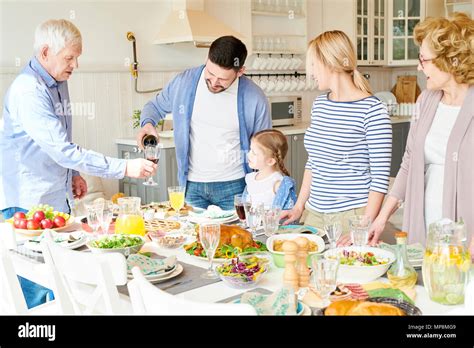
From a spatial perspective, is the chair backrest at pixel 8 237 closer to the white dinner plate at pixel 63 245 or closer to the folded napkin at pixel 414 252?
the white dinner plate at pixel 63 245

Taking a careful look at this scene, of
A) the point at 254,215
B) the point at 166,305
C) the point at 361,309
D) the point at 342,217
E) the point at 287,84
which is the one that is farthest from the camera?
the point at 287,84

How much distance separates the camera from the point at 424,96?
2152 mm

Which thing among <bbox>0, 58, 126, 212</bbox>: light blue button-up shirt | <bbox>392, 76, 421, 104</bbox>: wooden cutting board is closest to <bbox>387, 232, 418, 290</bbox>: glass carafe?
<bbox>0, 58, 126, 212</bbox>: light blue button-up shirt

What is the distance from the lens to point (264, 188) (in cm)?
268

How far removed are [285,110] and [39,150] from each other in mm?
3267

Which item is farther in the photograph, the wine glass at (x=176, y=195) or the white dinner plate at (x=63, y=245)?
the wine glass at (x=176, y=195)

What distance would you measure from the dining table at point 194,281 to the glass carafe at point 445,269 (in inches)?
0.9

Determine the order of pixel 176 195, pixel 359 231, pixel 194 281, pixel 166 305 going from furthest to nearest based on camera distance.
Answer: pixel 176 195, pixel 359 231, pixel 194 281, pixel 166 305

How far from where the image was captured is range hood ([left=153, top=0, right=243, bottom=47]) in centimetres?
452

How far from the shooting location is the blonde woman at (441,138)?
76.7 inches

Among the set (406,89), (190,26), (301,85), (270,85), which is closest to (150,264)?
(190,26)

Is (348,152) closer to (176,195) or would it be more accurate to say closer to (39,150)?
(176,195)

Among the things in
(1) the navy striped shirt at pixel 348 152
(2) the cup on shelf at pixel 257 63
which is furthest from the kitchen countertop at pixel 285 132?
(1) the navy striped shirt at pixel 348 152
